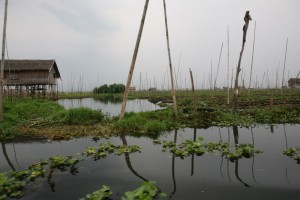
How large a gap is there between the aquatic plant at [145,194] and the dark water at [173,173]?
235mm

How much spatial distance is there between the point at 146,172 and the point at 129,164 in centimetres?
77

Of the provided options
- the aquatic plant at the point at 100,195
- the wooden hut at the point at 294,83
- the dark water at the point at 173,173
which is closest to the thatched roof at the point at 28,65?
the dark water at the point at 173,173

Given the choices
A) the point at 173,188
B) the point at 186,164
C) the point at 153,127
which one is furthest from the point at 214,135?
the point at 173,188

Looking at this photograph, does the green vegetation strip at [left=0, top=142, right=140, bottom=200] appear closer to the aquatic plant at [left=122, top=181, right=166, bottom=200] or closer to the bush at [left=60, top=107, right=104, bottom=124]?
the aquatic plant at [left=122, top=181, right=166, bottom=200]

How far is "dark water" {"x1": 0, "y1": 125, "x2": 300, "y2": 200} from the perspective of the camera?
192 inches

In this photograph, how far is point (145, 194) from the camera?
4387 mm

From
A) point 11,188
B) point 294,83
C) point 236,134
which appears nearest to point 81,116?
point 236,134

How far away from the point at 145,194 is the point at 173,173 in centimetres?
167

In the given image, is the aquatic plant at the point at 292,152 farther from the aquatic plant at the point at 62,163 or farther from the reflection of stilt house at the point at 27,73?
the reflection of stilt house at the point at 27,73

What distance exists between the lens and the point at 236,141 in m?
9.03

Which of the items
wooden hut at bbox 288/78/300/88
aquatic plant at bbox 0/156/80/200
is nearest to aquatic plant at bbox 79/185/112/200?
aquatic plant at bbox 0/156/80/200

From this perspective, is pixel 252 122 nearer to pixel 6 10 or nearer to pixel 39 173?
pixel 39 173

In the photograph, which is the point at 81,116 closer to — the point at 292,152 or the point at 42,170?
the point at 42,170

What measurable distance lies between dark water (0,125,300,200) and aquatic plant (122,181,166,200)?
24 cm
